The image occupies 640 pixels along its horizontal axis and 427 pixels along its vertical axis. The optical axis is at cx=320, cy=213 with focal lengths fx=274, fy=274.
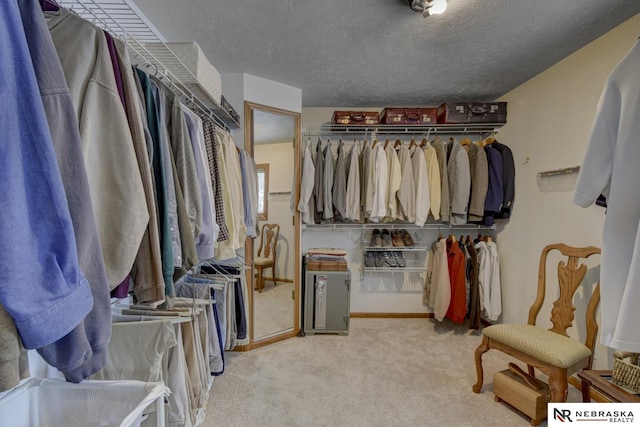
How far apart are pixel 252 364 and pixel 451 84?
9.64 ft

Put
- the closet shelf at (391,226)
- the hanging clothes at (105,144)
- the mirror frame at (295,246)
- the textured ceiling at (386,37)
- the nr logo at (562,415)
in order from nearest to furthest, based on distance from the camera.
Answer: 1. the hanging clothes at (105,144)
2. the nr logo at (562,415)
3. the textured ceiling at (386,37)
4. the mirror frame at (295,246)
5. the closet shelf at (391,226)

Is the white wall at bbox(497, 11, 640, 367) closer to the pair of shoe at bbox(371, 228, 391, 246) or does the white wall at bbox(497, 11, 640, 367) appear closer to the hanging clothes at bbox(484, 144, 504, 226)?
the hanging clothes at bbox(484, 144, 504, 226)

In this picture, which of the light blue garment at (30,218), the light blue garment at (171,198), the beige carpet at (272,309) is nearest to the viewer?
the light blue garment at (30,218)

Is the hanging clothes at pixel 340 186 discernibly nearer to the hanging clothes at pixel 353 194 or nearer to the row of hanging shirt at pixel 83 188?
the hanging clothes at pixel 353 194

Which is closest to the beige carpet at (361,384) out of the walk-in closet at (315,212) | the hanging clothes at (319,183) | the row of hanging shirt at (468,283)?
the walk-in closet at (315,212)

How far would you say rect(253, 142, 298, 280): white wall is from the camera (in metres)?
2.60

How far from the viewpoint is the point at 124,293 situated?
0.77m

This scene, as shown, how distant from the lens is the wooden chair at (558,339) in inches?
58.2

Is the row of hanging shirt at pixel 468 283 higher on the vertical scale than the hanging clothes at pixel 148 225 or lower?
lower

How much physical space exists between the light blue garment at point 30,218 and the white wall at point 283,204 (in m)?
2.14

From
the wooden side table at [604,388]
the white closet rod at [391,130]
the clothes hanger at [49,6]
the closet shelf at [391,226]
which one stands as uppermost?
the white closet rod at [391,130]

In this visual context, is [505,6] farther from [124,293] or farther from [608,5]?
[124,293]

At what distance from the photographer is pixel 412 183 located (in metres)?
2.62

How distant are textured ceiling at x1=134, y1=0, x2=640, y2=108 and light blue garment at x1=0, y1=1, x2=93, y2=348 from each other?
56.6 inches
